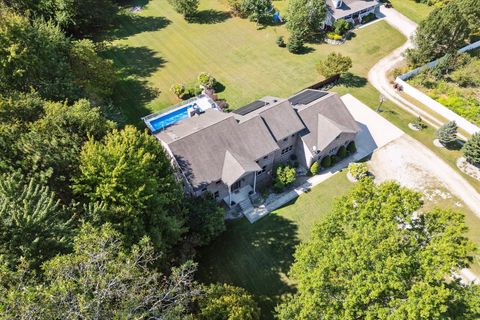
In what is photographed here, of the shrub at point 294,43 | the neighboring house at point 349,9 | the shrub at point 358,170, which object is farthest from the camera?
the neighboring house at point 349,9

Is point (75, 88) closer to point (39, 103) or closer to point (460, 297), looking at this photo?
point (39, 103)

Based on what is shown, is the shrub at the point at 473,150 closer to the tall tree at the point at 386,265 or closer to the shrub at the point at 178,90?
the tall tree at the point at 386,265

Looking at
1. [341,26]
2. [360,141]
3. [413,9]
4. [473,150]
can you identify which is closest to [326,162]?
[360,141]

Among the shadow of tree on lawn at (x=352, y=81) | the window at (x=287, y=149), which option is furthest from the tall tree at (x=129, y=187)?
the shadow of tree on lawn at (x=352, y=81)

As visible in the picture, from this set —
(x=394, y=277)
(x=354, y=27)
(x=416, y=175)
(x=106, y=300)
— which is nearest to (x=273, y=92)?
(x=416, y=175)

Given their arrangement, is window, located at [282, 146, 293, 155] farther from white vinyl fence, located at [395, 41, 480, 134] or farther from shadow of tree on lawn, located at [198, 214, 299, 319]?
white vinyl fence, located at [395, 41, 480, 134]

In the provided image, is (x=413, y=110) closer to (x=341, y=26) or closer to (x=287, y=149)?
(x=341, y=26)

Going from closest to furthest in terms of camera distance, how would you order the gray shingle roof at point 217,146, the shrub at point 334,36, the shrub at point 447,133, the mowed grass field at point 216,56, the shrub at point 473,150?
the gray shingle roof at point 217,146 → the shrub at point 473,150 → the shrub at point 447,133 → the mowed grass field at point 216,56 → the shrub at point 334,36
